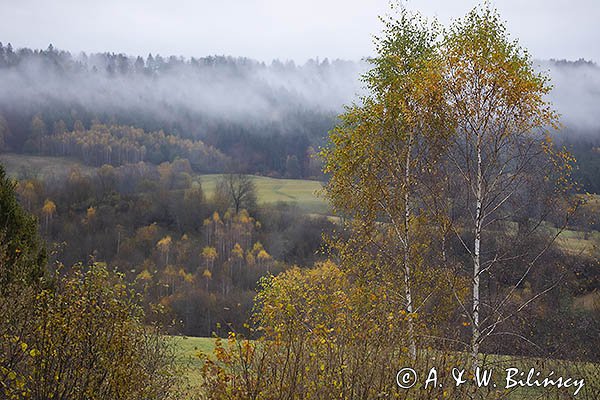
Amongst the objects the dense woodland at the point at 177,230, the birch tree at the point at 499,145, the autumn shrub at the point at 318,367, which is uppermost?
the birch tree at the point at 499,145

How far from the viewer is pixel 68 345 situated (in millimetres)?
7133

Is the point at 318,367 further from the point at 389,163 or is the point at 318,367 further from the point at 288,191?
the point at 288,191

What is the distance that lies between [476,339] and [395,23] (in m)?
8.37

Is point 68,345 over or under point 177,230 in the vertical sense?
over

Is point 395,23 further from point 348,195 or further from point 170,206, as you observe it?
point 170,206

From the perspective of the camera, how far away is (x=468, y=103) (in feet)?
39.2

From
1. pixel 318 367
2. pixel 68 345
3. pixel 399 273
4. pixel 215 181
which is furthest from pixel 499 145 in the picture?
pixel 215 181

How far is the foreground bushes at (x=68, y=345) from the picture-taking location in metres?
6.96

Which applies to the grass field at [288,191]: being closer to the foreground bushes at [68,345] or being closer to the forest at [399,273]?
the forest at [399,273]

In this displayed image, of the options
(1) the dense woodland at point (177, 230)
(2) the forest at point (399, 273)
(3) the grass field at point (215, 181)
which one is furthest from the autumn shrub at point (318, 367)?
(3) the grass field at point (215, 181)

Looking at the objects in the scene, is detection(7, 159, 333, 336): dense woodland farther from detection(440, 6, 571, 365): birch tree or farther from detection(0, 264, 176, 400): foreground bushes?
detection(0, 264, 176, 400): foreground bushes

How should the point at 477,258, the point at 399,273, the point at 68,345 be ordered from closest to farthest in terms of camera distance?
the point at 68,345
the point at 477,258
the point at 399,273

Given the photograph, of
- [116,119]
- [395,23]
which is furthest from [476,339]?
[116,119]

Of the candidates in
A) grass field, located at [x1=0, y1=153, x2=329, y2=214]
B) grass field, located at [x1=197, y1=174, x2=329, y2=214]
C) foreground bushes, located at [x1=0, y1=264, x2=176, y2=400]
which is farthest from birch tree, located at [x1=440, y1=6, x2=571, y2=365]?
grass field, located at [x1=0, y1=153, x2=329, y2=214]
